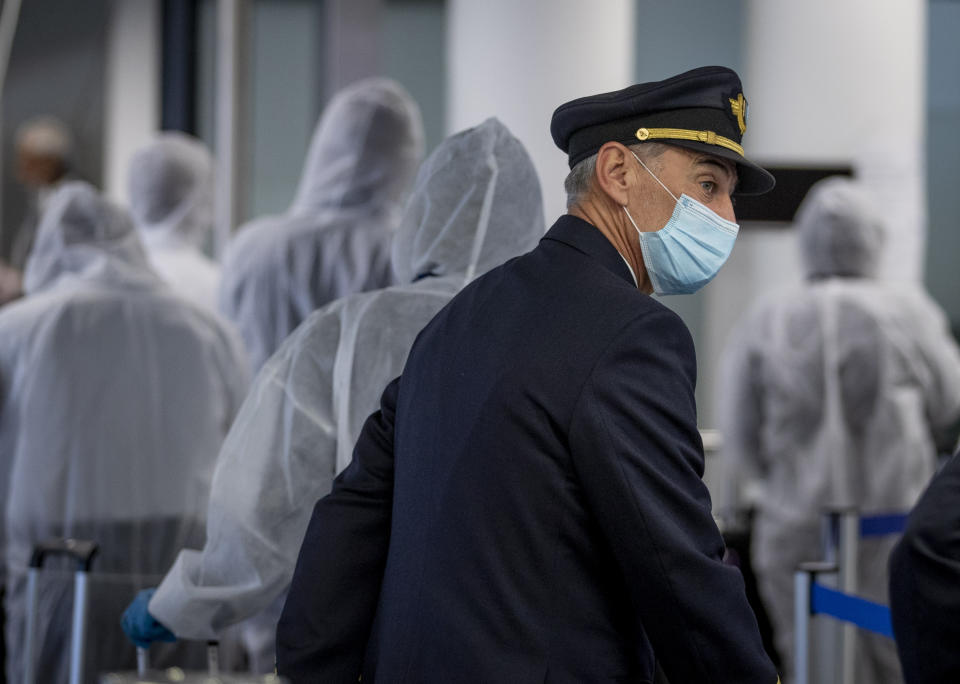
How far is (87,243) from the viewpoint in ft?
9.83

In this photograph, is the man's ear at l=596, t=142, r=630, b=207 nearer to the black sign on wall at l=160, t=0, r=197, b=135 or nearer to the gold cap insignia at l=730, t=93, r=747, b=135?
the gold cap insignia at l=730, t=93, r=747, b=135

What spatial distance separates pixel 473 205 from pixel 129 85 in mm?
4183

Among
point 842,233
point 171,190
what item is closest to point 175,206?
point 171,190

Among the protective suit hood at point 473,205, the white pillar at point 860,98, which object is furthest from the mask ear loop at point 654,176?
the white pillar at point 860,98

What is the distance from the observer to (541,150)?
3.12 metres

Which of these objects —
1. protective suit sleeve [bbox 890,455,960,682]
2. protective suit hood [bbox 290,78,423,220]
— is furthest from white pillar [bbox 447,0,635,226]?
protective suit sleeve [bbox 890,455,960,682]

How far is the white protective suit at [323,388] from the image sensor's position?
6.03 feet

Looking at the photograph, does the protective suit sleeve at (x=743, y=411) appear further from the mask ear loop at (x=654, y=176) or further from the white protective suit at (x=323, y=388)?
the mask ear loop at (x=654, y=176)

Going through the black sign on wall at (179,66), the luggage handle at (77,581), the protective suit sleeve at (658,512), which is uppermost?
the black sign on wall at (179,66)

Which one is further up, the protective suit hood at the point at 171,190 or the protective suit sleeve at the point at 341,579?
the protective suit hood at the point at 171,190

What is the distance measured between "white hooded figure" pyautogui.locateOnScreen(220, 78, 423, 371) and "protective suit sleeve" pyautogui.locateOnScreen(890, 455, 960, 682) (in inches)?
72.7

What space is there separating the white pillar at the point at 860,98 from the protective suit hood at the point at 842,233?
745 millimetres

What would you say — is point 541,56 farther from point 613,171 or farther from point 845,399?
point 613,171

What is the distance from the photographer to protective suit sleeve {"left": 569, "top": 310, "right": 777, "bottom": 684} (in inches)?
46.8
